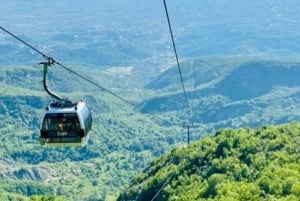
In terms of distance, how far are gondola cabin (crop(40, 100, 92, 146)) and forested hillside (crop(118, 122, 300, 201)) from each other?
29449 millimetres

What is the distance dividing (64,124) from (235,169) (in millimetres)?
58057

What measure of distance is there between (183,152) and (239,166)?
2969cm

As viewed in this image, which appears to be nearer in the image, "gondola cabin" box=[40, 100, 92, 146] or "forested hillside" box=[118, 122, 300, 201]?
"gondola cabin" box=[40, 100, 92, 146]

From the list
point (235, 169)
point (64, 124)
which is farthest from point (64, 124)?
point (235, 169)

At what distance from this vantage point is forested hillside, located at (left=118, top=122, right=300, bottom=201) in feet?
210

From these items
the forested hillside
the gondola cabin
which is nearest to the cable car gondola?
the gondola cabin

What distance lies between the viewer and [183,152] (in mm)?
115812

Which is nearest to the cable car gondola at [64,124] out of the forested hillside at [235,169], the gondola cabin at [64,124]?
the gondola cabin at [64,124]

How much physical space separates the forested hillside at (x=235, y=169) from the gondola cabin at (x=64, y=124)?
29449mm

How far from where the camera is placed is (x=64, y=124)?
101ft

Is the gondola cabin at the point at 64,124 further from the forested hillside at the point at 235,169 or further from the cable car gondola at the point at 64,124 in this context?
the forested hillside at the point at 235,169

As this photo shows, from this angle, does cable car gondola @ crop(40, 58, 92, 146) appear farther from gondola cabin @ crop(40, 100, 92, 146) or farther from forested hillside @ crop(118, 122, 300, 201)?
forested hillside @ crop(118, 122, 300, 201)

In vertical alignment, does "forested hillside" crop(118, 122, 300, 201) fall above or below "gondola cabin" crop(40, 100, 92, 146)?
below

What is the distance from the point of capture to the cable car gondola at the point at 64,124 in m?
30.6
